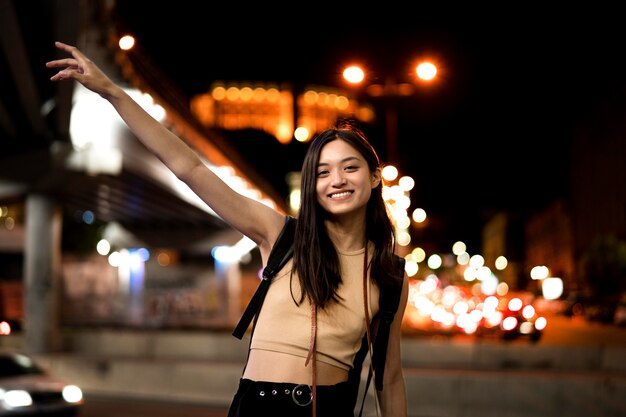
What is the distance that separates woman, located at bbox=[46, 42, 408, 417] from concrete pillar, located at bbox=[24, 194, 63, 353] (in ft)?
90.6

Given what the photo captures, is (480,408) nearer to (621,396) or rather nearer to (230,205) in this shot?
(621,396)

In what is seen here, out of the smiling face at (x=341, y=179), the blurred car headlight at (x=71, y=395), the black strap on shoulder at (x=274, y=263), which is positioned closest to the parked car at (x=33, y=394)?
the blurred car headlight at (x=71, y=395)

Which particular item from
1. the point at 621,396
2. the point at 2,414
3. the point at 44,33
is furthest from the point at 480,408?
the point at 44,33

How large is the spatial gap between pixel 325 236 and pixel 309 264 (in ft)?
0.53

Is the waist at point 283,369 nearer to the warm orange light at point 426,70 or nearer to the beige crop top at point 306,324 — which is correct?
the beige crop top at point 306,324

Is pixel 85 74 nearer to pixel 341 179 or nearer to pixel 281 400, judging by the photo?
pixel 341 179

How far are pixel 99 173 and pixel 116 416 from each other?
12.3m

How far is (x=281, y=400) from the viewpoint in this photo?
310 centimetres

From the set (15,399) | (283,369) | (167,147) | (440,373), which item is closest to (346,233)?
(283,369)

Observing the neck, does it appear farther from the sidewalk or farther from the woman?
the sidewalk

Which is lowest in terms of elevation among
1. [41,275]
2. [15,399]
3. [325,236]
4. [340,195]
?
[15,399]

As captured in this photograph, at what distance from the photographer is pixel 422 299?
47.2 m

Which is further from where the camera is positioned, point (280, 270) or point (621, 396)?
point (621, 396)

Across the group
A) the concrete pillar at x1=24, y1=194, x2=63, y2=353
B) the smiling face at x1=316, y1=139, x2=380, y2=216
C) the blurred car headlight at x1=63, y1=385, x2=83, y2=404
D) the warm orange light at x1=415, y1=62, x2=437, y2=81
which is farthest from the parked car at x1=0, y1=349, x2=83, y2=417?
the smiling face at x1=316, y1=139, x2=380, y2=216
